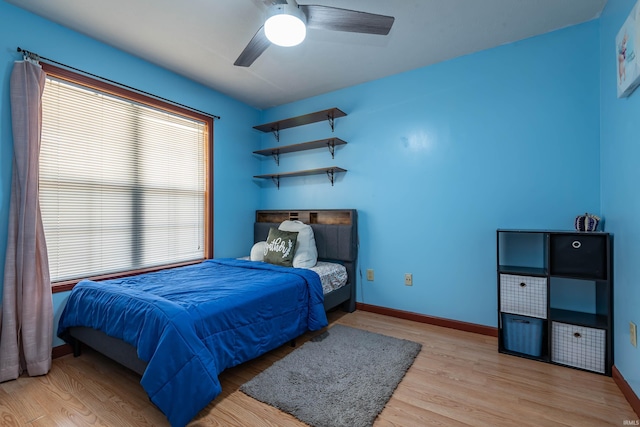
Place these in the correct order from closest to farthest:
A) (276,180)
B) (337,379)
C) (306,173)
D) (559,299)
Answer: (337,379), (559,299), (306,173), (276,180)

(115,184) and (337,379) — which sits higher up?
(115,184)

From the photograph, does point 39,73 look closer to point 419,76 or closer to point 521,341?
point 419,76

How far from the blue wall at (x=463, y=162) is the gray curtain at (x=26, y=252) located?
250 centimetres

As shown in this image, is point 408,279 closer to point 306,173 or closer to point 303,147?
point 306,173

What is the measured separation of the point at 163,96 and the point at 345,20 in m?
2.07

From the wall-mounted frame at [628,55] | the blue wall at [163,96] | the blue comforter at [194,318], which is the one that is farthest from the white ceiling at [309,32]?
the blue comforter at [194,318]

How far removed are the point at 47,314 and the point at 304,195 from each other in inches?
100.0

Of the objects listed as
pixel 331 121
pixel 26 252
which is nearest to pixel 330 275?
pixel 331 121

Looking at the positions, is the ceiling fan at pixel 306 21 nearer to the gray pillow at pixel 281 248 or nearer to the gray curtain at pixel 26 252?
the gray curtain at pixel 26 252

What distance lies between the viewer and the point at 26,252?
1969 mm

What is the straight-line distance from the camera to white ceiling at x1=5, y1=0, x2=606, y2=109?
2031 mm

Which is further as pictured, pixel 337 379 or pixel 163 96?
pixel 163 96

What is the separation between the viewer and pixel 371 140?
125 inches

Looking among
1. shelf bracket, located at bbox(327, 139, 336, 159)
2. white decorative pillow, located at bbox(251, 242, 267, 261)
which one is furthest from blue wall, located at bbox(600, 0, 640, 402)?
white decorative pillow, located at bbox(251, 242, 267, 261)
